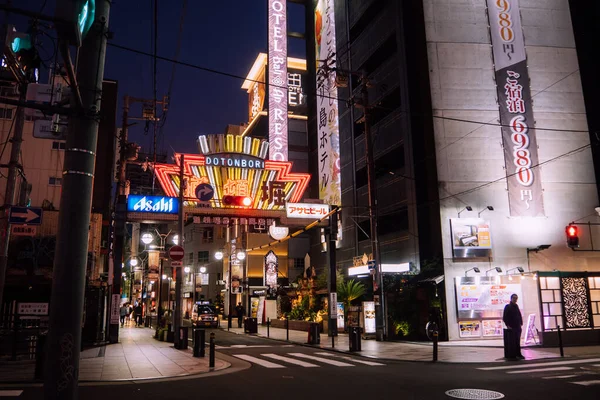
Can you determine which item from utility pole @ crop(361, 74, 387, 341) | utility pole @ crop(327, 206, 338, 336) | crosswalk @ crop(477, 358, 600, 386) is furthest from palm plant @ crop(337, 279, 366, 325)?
crosswalk @ crop(477, 358, 600, 386)

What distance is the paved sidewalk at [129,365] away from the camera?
12.9m

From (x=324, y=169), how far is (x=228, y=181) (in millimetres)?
16439

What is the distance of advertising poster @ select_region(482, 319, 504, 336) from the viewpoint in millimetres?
24125

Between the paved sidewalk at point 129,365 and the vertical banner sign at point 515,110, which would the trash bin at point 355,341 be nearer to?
the paved sidewalk at point 129,365

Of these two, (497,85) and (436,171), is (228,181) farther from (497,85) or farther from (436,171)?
(497,85)

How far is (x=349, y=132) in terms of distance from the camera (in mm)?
38312

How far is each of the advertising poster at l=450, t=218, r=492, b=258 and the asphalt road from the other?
9.58m

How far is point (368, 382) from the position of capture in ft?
38.2

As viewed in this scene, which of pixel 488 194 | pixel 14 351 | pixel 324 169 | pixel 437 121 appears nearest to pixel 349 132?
pixel 324 169

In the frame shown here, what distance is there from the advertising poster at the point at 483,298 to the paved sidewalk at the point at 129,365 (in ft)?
42.6

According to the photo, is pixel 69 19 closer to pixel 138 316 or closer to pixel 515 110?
pixel 515 110

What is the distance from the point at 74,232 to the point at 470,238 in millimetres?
22148

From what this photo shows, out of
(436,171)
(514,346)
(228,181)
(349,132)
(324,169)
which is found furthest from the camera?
(324,169)

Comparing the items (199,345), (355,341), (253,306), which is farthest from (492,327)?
(253,306)
